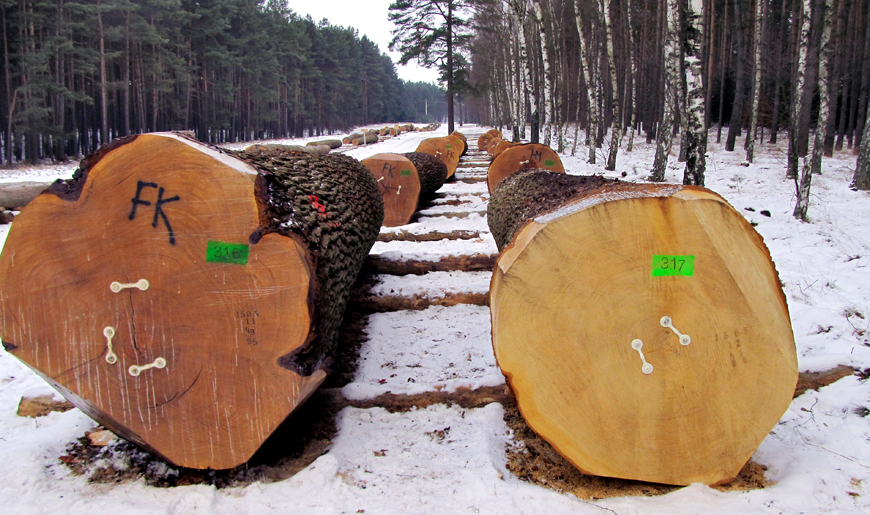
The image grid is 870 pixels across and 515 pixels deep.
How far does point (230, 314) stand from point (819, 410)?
2996 mm

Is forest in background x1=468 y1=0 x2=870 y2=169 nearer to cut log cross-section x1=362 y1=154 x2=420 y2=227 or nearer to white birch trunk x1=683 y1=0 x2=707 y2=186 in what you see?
white birch trunk x1=683 y1=0 x2=707 y2=186

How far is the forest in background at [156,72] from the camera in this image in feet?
59.5

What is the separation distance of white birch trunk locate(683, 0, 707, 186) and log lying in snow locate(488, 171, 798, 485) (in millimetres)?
5139

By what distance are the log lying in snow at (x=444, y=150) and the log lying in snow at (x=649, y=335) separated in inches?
397

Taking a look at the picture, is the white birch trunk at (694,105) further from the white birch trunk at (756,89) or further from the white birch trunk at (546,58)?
the white birch trunk at (756,89)

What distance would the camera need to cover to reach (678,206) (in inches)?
78.8

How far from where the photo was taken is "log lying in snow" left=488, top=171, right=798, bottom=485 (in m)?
2.02

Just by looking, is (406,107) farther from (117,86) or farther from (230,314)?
(230,314)

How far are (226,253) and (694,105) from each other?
6.84 meters

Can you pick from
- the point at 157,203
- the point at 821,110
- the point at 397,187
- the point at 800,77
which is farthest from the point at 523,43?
the point at 157,203

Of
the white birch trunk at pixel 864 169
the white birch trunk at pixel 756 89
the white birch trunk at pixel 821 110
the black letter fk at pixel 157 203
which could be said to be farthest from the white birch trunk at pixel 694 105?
the white birch trunk at pixel 756 89

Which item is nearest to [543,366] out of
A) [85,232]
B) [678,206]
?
[678,206]

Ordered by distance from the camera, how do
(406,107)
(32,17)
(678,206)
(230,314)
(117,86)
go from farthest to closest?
(406,107) < (117,86) < (32,17) < (230,314) < (678,206)

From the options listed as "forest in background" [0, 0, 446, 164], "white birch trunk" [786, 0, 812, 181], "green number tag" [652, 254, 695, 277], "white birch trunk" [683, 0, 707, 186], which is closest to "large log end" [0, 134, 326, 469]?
"green number tag" [652, 254, 695, 277]
